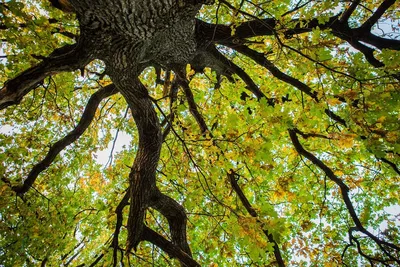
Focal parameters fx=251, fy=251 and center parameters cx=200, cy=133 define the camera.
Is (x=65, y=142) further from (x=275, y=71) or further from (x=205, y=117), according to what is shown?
(x=275, y=71)

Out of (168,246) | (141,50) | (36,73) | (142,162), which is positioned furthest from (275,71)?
(168,246)

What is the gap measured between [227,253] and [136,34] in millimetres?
2994

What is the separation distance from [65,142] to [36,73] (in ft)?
5.65

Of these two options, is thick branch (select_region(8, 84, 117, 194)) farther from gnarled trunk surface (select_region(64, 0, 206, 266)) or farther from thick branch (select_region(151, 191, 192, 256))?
thick branch (select_region(151, 191, 192, 256))

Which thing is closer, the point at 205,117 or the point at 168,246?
the point at 168,246

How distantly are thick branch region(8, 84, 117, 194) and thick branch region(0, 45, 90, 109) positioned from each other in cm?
145

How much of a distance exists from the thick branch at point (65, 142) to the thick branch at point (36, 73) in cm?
145

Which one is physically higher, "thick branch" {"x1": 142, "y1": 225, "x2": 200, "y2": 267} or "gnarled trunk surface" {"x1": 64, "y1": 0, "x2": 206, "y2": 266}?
"gnarled trunk surface" {"x1": 64, "y1": 0, "x2": 206, "y2": 266}

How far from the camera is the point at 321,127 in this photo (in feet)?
13.5

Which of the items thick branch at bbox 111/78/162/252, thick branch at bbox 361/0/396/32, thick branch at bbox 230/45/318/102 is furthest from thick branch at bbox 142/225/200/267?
thick branch at bbox 361/0/396/32

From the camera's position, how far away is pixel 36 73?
8.25 ft

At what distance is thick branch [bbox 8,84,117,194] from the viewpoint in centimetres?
358

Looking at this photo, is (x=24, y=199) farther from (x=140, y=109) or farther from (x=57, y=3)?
(x=57, y=3)

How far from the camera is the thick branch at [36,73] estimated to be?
2.41 meters
